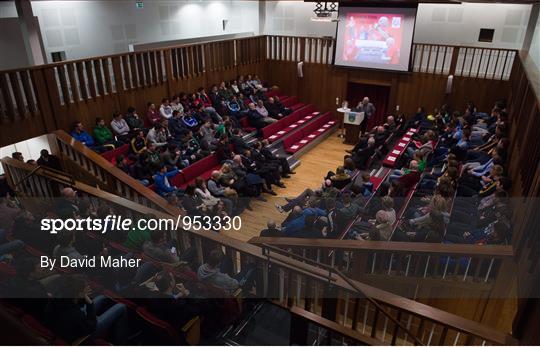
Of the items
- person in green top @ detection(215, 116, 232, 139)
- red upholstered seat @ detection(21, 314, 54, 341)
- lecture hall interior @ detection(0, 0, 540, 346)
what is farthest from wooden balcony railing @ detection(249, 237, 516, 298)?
person in green top @ detection(215, 116, 232, 139)

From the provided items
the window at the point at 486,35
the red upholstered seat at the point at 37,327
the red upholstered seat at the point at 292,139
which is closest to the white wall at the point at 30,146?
the red upholstered seat at the point at 292,139

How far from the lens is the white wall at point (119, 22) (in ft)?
24.8

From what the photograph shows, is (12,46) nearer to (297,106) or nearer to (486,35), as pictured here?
(297,106)

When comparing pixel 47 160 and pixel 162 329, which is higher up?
pixel 47 160

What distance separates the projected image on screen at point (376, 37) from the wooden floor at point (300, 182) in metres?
2.41

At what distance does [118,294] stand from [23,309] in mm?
750

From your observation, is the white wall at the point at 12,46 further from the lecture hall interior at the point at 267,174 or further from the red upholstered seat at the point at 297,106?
the red upholstered seat at the point at 297,106

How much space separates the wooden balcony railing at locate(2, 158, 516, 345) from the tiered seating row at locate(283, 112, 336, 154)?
6252 millimetres

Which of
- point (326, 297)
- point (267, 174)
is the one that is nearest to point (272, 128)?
point (267, 174)

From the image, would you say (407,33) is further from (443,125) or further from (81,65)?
(81,65)

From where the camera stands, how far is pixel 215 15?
11.3m

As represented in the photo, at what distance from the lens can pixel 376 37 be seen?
10.7m

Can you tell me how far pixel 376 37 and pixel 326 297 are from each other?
367 inches

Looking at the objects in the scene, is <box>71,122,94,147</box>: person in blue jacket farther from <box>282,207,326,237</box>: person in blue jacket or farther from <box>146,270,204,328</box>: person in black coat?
<box>146,270,204,328</box>: person in black coat
